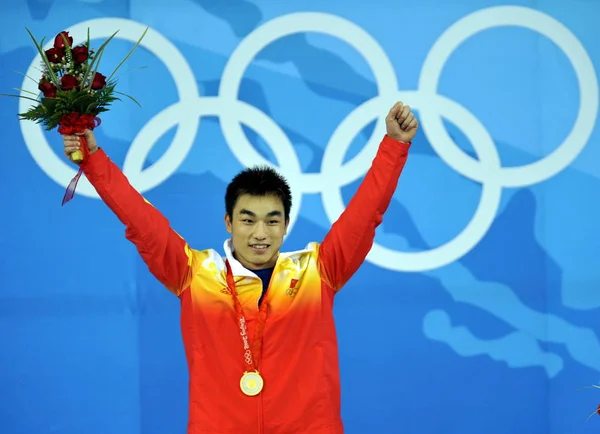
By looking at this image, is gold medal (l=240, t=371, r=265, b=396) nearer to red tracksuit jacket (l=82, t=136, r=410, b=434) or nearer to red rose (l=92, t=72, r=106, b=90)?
red tracksuit jacket (l=82, t=136, r=410, b=434)

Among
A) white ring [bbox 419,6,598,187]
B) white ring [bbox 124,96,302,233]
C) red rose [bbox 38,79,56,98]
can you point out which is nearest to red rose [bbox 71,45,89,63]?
red rose [bbox 38,79,56,98]

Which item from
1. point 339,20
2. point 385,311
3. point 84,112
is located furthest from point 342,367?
point 84,112

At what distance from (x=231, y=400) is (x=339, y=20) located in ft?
6.62

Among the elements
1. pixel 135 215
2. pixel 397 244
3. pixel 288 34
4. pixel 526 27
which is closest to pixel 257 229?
pixel 135 215

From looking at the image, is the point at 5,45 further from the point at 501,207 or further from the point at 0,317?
the point at 501,207

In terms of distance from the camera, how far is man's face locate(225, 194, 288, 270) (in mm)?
2527

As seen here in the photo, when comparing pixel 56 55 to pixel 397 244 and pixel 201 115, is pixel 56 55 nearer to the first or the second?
pixel 201 115

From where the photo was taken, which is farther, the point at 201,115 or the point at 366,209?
the point at 201,115

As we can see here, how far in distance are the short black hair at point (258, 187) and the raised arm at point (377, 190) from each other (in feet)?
0.78

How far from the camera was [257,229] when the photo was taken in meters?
2.52

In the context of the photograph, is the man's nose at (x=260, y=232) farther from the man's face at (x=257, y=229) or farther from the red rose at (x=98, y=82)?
the red rose at (x=98, y=82)

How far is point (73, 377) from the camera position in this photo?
12.7ft

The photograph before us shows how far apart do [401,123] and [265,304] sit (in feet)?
2.16

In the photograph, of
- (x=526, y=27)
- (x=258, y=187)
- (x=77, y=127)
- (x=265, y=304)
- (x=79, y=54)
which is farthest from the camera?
(x=526, y=27)
